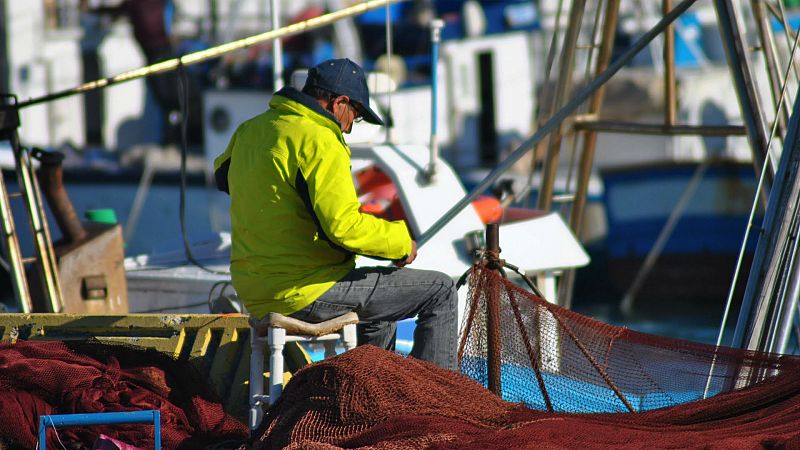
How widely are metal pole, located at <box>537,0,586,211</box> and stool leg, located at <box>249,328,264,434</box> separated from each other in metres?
4.15

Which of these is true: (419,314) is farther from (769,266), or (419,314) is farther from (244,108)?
(244,108)

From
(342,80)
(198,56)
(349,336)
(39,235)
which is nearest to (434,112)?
(198,56)

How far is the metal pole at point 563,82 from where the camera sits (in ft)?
28.2

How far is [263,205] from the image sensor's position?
15.4 feet

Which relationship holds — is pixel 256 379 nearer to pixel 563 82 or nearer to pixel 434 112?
pixel 434 112

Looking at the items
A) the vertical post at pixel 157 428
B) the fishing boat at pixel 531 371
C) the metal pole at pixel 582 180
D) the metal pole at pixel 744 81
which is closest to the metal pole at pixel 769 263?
the fishing boat at pixel 531 371

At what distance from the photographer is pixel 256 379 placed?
15.9 ft

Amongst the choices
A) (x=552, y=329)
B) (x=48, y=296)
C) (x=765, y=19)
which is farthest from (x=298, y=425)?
(x=765, y=19)

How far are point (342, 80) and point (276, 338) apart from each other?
1098mm

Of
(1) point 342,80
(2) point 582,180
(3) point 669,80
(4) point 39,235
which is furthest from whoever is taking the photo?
(2) point 582,180

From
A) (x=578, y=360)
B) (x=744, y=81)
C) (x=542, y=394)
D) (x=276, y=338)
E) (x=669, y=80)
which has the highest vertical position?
(x=744, y=81)

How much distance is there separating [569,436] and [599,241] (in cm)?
1418

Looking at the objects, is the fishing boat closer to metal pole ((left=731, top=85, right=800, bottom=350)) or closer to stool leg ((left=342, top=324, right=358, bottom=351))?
metal pole ((left=731, top=85, right=800, bottom=350))

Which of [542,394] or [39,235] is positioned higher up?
[39,235]
